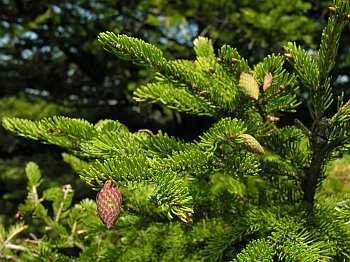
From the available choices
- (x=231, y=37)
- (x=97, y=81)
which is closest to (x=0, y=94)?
(x=97, y=81)

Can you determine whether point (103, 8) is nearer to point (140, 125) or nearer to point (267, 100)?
point (140, 125)

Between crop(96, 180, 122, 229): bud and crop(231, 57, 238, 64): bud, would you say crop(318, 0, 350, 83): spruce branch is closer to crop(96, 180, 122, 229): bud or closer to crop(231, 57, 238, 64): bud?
crop(231, 57, 238, 64): bud

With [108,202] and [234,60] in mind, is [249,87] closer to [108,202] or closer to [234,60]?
[234,60]

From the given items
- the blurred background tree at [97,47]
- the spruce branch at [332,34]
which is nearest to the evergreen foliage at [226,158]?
the spruce branch at [332,34]

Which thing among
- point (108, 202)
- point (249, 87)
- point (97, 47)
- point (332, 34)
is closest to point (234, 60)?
point (249, 87)

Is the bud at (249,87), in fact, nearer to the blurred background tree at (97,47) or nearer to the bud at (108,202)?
the bud at (108,202)

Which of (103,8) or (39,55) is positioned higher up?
(103,8)
